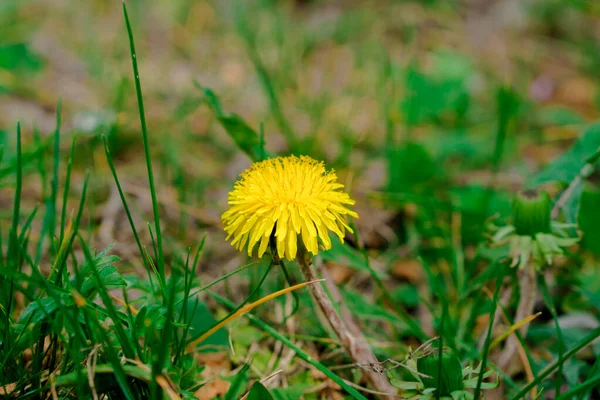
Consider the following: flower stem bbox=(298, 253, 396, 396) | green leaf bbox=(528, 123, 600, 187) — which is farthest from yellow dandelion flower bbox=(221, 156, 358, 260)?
green leaf bbox=(528, 123, 600, 187)

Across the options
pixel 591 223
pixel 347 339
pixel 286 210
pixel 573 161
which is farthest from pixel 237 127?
pixel 591 223

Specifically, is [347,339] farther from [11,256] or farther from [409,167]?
[409,167]

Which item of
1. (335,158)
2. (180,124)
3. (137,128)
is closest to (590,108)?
(335,158)

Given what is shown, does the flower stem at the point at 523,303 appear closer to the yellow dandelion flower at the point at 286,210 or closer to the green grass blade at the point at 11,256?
the yellow dandelion flower at the point at 286,210

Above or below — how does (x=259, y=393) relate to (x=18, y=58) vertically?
below

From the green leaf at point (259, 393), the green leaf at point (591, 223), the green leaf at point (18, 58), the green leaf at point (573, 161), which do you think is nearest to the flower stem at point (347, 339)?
the green leaf at point (259, 393)
